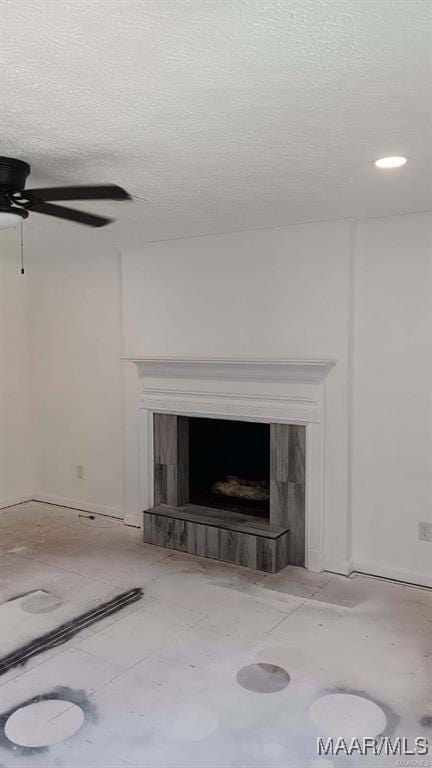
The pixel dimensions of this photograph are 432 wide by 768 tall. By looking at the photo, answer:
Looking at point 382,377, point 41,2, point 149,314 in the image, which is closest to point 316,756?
point 382,377

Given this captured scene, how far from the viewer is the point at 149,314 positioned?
4711 mm

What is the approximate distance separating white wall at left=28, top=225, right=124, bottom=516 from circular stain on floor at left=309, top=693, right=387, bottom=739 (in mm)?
2989

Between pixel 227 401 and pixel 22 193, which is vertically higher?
pixel 22 193

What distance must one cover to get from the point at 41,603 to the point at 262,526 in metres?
1.54

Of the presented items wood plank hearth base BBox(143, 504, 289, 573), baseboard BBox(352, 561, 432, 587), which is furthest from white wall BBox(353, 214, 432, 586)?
wood plank hearth base BBox(143, 504, 289, 573)

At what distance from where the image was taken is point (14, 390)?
224 inches

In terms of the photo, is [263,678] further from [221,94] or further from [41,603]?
[221,94]

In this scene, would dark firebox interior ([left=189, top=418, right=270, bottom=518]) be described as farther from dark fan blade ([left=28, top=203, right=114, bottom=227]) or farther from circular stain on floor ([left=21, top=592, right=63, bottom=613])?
dark fan blade ([left=28, top=203, right=114, bottom=227])

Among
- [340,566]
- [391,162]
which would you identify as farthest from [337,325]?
[340,566]

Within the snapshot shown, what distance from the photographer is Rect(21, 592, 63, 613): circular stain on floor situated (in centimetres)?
338

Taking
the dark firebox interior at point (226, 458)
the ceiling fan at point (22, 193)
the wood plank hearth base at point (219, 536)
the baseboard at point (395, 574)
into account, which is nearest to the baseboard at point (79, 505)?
the wood plank hearth base at point (219, 536)

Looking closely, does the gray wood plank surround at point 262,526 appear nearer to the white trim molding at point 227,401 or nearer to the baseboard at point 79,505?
the white trim molding at point 227,401

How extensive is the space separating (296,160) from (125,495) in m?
3.32

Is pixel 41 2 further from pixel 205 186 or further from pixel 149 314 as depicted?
pixel 149 314
